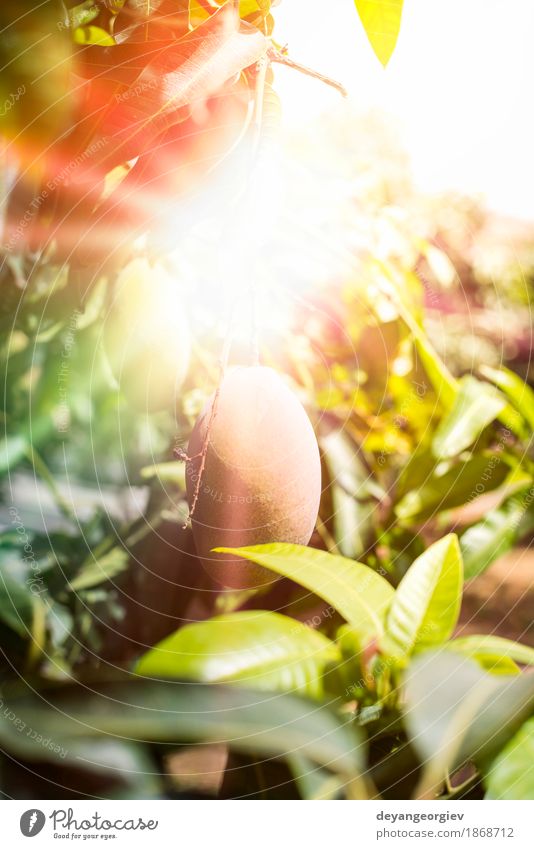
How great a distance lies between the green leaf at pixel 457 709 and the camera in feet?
1.35

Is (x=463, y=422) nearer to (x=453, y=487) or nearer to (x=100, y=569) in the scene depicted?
(x=453, y=487)

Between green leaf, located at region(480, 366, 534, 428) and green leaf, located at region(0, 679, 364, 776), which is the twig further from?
green leaf, located at region(0, 679, 364, 776)

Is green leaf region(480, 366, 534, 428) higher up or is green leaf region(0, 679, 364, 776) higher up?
green leaf region(480, 366, 534, 428)

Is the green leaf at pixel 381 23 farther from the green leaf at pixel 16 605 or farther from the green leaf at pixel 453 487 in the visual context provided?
the green leaf at pixel 16 605

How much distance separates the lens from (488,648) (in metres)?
0.43

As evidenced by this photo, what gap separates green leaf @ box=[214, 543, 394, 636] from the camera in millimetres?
367

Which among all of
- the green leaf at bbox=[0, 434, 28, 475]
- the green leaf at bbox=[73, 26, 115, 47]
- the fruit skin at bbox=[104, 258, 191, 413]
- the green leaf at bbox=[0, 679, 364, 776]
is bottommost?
the green leaf at bbox=[0, 679, 364, 776]

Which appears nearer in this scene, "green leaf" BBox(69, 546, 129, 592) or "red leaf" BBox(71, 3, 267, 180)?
"red leaf" BBox(71, 3, 267, 180)

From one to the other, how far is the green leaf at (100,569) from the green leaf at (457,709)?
0.21 metres

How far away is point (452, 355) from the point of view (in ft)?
1.63

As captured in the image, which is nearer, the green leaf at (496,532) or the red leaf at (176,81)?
the red leaf at (176,81)

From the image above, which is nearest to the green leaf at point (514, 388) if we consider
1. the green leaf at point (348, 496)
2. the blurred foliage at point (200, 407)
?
the blurred foliage at point (200, 407)

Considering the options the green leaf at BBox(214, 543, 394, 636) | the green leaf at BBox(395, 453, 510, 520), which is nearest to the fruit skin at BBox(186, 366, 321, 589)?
the green leaf at BBox(214, 543, 394, 636)
